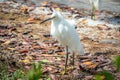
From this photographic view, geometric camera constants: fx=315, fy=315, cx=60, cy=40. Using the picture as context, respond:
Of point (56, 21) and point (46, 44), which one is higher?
point (56, 21)

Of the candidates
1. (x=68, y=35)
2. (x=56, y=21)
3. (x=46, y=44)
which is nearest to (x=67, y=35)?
(x=68, y=35)

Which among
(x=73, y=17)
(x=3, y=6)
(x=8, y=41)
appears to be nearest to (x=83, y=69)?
(x=8, y=41)

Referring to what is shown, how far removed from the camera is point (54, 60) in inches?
217

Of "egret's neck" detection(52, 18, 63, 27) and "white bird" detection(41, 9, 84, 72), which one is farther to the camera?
"egret's neck" detection(52, 18, 63, 27)

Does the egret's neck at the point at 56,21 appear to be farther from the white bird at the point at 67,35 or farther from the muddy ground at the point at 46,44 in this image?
the muddy ground at the point at 46,44

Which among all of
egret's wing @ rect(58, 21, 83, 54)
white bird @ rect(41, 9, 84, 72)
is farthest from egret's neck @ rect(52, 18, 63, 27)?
egret's wing @ rect(58, 21, 83, 54)

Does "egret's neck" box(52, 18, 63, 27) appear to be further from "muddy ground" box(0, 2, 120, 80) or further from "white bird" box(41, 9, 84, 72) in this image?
"muddy ground" box(0, 2, 120, 80)

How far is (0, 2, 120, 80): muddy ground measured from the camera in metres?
4.97

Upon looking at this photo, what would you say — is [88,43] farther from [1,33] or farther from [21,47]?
[1,33]

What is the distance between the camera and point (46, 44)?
20.9ft

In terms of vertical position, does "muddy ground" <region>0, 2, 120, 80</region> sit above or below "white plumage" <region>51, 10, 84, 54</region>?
below

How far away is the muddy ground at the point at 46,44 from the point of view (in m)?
4.97

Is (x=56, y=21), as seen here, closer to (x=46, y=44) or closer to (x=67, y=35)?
(x=67, y=35)


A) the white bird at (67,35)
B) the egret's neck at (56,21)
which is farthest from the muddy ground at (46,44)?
the egret's neck at (56,21)
